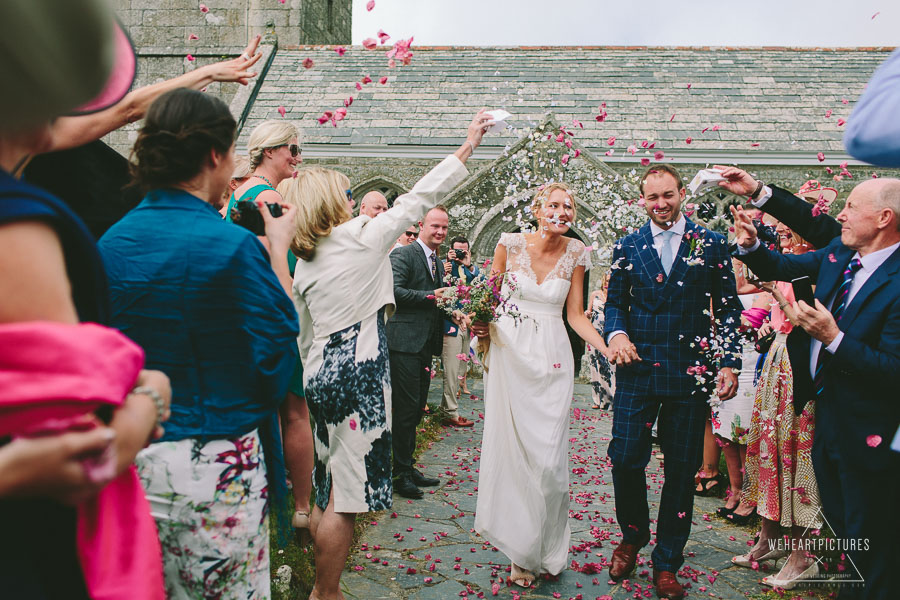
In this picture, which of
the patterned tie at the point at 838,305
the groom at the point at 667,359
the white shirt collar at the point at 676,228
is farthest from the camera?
the white shirt collar at the point at 676,228

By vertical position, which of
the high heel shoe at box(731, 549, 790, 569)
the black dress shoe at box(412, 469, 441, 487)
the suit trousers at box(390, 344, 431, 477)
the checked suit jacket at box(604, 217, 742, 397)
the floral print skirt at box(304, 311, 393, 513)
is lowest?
the black dress shoe at box(412, 469, 441, 487)

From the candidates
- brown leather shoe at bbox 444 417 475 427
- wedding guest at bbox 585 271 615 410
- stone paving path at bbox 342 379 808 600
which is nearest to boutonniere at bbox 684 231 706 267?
stone paving path at bbox 342 379 808 600

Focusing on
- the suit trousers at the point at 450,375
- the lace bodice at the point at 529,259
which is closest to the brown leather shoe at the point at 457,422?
the suit trousers at the point at 450,375

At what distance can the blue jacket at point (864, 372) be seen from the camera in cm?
313

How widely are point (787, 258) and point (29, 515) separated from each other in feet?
12.6

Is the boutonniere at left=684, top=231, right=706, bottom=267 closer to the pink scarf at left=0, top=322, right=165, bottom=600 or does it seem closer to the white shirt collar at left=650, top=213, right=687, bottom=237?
the white shirt collar at left=650, top=213, right=687, bottom=237

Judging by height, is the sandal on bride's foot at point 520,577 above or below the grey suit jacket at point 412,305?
below

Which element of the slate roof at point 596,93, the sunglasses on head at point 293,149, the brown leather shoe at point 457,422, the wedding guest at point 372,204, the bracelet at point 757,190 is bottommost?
the brown leather shoe at point 457,422

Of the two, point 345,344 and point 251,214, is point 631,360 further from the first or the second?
point 251,214

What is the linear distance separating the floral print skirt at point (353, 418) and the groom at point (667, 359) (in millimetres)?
1602

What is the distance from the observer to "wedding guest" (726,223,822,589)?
410cm

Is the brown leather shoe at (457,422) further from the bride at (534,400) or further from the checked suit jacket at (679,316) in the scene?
the checked suit jacket at (679,316)

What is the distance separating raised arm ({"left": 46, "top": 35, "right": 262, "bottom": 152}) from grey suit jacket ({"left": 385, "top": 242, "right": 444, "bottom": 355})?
140 inches

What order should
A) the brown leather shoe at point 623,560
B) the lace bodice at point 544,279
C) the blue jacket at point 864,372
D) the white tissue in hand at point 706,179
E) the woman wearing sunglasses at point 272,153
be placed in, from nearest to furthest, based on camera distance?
the blue jacket at point 864,372 < the white tissue in hand at point 706,179 < the woman wearing sunglasses at point 272,153 < the brown leather shoe at point 623,560 < the lace bodice at point 544,279
